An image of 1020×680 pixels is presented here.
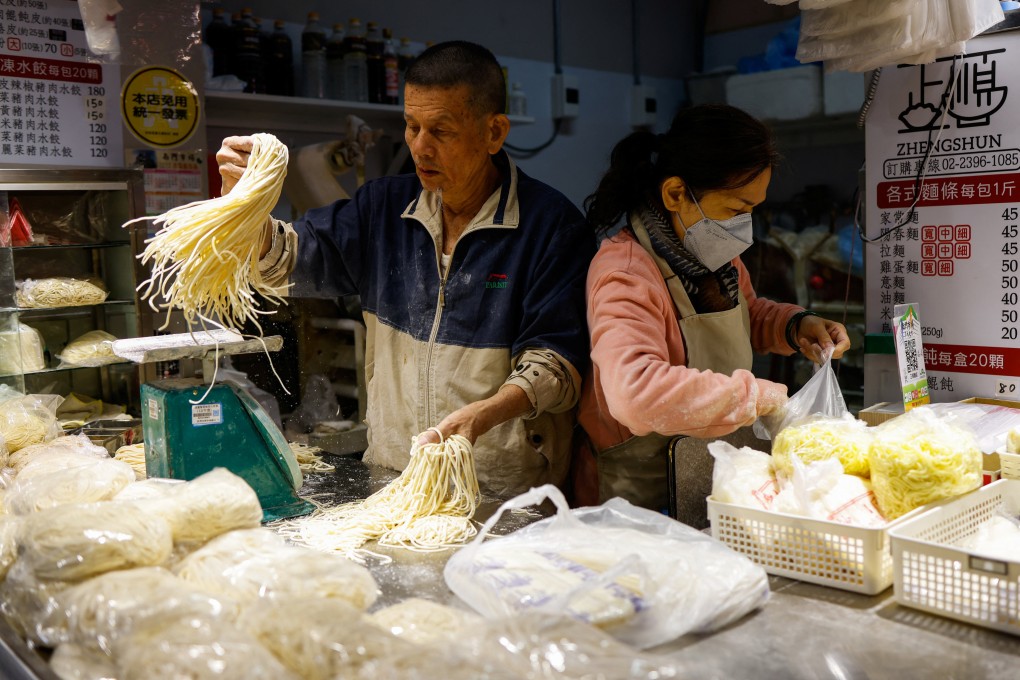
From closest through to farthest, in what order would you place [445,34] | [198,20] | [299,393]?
[198,20] → [299,393] → [445,34]

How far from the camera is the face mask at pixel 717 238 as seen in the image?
7.84 ft

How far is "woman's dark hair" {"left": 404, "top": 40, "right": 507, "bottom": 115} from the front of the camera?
2572mm

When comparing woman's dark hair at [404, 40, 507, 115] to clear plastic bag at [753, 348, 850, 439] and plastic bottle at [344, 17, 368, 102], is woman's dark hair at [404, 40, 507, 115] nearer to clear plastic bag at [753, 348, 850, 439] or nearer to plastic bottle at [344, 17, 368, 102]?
clear plastic bag at [753, 348, 850, 439]

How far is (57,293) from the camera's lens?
161 inches

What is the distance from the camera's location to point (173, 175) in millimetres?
4414

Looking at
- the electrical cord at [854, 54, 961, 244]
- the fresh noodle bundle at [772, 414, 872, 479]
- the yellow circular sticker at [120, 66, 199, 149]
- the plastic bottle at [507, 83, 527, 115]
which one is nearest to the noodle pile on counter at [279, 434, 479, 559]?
the fresh noodle bundle at [772, 414, 872, 479]

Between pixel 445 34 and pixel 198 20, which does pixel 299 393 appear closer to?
pixel 198 20

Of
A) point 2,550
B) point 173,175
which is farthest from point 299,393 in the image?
point 2,550

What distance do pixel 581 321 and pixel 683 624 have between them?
1.27m

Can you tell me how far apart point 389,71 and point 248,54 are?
0.73 meters

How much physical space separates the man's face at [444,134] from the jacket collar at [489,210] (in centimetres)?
11

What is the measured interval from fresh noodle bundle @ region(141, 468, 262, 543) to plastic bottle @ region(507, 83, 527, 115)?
4.16m

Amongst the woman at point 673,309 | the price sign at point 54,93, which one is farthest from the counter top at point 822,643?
the price sign at point 54,93

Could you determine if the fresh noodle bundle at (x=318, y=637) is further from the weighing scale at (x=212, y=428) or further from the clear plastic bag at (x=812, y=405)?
the clear plastic bag at (x=812, y=405)
